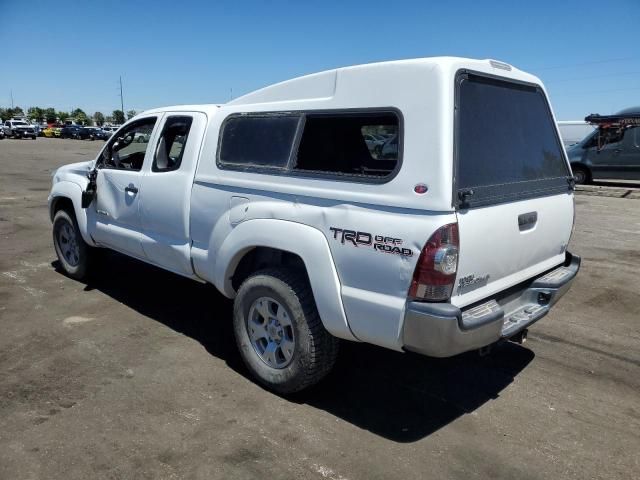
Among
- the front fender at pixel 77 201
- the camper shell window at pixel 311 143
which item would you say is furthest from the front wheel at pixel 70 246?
the camper shell window at pixel 311 143

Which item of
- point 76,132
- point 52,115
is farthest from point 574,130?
point 52,115

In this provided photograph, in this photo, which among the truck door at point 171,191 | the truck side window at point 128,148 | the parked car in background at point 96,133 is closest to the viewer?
the truck door at point 171,191

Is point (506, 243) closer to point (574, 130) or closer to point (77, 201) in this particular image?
point (77, 201)

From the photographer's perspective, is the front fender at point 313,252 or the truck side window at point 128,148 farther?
the truck side window at point 128,148

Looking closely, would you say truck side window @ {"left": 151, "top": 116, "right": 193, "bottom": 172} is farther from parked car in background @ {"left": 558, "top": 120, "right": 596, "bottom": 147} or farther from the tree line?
the tree line

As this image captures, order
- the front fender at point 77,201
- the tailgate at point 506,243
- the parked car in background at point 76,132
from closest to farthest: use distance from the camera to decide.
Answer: the tailgate at point 506,243, the front fender at point 77,201, the parked car in background at point 76,132

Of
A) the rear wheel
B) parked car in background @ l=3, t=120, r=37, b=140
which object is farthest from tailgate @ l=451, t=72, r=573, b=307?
parked car in background @ l=3, t=120, r=37, b=140

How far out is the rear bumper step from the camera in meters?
2.74

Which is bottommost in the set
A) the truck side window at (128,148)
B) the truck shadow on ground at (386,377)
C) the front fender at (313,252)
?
the truck shadow on ground at (386,377)

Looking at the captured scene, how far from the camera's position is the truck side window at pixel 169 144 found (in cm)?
450

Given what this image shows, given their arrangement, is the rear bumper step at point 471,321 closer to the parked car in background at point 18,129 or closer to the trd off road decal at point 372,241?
the trd off road decal at point 372,241

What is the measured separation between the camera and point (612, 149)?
15.6 m

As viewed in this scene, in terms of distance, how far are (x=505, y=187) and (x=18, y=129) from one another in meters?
54.6

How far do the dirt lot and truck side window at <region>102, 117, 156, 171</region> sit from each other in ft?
4.54
